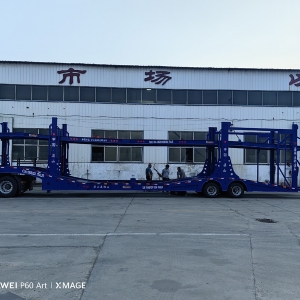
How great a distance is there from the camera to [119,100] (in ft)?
87.8

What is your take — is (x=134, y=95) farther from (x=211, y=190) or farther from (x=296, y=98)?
(x=296, y=98)

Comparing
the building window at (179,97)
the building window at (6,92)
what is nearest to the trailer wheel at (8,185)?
the building window at (6,92)

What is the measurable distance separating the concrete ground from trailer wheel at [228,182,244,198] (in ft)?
21.2

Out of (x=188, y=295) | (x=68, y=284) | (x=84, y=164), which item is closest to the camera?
(x=188, y=295)

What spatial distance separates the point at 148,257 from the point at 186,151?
2090 centimetres

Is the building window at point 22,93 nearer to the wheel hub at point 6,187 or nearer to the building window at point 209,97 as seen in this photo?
the wheel hub at point 6,187

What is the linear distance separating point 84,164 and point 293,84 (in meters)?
16.9

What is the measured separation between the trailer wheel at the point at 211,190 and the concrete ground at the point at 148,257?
6.35 m

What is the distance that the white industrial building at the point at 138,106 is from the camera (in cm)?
2620

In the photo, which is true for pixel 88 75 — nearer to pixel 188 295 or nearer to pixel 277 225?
pixel 277 225

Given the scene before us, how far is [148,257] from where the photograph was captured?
6.38 m

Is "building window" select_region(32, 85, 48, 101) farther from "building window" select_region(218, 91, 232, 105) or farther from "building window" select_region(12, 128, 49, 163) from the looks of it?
"building window" select_region(218, 91, 232, 105)

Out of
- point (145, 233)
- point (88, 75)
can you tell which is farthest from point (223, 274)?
point (88, 75)

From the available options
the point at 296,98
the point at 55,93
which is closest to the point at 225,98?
the point at 296,98
